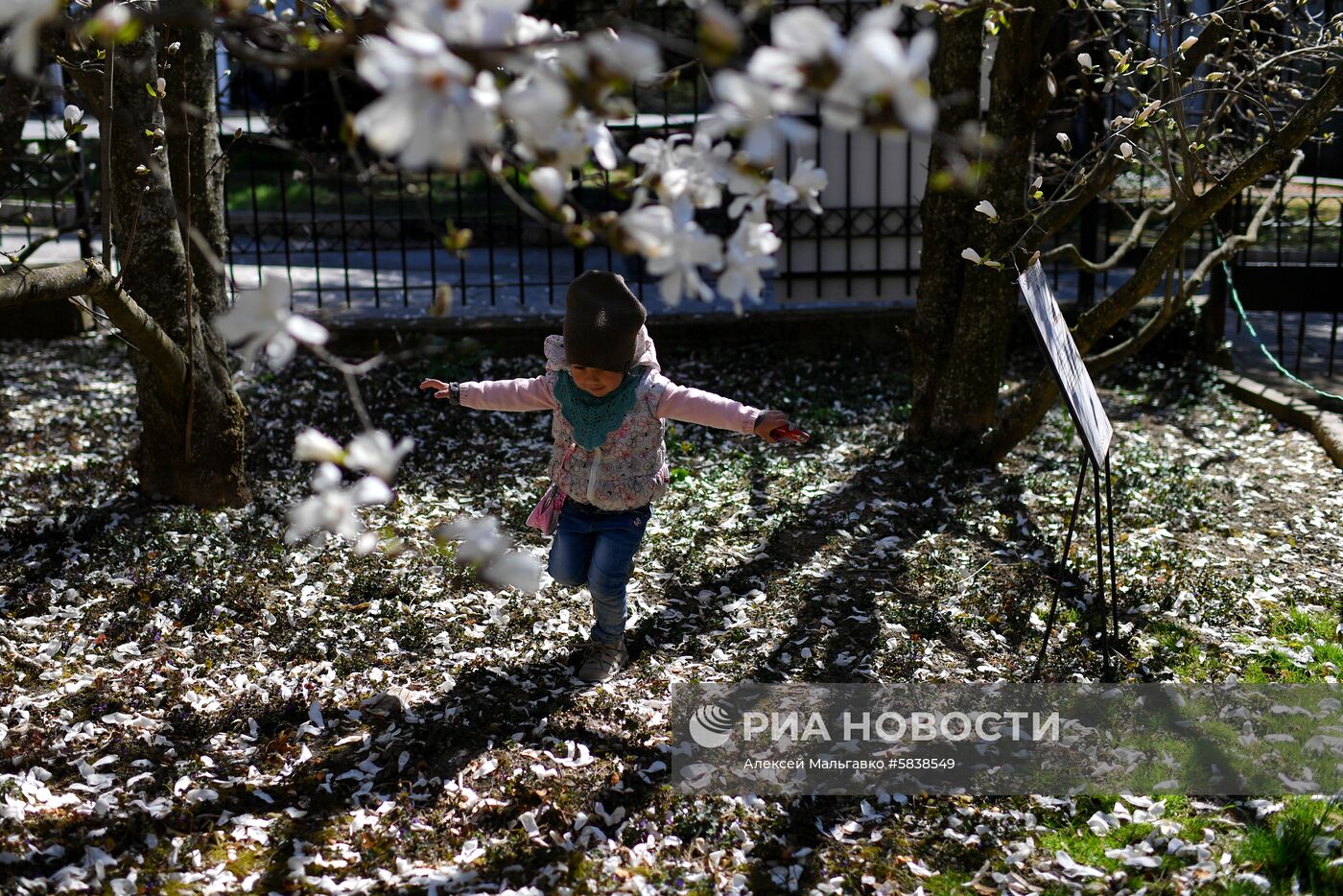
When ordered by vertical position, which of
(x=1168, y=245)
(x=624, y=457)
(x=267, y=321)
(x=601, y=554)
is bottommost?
(x=601, y=554)

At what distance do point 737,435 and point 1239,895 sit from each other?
11.8 feet

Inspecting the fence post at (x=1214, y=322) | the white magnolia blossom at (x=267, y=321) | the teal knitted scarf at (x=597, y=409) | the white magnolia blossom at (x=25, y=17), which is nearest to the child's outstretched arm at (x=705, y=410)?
the teal knitted scarf at (x=597, y=409)

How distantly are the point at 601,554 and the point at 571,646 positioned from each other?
17.1 inches

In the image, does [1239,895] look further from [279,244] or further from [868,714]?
[279,244]

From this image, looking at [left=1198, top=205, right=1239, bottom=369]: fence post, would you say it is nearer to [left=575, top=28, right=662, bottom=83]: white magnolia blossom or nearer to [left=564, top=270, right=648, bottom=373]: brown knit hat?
[left=564, top=270, right=648, bottom=373]: brown knit hat

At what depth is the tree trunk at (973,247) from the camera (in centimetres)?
486

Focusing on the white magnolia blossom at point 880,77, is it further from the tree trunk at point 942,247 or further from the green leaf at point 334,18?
the tree trunk at point 942,247

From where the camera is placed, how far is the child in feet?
10.9

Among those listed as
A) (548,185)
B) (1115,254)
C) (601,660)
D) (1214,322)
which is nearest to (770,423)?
(601,660)

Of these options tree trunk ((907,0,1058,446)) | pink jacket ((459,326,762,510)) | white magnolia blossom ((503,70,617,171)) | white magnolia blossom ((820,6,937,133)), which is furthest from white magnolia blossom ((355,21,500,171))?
tree trunk ((907,0,1058,446))

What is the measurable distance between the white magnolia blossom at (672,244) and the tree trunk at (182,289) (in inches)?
111

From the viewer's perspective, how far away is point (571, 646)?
388 cm

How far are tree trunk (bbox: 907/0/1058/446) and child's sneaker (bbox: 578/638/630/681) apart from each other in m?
2.28

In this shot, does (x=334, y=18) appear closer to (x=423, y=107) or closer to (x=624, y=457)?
(x=624, y=457)
